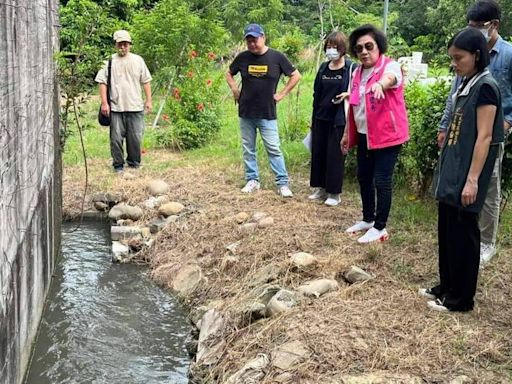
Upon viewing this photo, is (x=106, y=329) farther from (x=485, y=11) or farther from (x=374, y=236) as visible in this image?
(x=485, y=11)

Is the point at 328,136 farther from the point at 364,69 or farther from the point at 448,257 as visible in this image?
the point at 448,257

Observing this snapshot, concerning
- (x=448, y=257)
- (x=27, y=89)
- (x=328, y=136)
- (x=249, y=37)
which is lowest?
(x=448, y=257)

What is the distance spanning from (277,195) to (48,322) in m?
2.63

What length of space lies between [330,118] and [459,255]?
2.46 m

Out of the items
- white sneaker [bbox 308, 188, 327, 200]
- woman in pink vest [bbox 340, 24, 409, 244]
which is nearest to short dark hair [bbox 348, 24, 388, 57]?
woman in pink vest [bbox 340, 24, 409, 244]

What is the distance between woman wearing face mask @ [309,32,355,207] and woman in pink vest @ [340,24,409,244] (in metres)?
0.81

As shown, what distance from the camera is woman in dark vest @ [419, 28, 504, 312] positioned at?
11.2 ft

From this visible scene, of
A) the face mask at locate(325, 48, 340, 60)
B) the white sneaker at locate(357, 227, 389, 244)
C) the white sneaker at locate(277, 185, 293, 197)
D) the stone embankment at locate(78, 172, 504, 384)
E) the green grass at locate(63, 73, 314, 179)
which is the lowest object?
the stone embankment at locate(78, 172, 504, 384)

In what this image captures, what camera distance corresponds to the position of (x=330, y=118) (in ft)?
19.1

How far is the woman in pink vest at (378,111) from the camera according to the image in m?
4.65

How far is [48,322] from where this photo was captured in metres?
4.47

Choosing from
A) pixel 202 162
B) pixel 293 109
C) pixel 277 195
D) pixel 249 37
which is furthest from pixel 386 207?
pixel 293 109

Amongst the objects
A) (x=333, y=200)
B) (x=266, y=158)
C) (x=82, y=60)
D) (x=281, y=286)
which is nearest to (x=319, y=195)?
(x=333, y=200)

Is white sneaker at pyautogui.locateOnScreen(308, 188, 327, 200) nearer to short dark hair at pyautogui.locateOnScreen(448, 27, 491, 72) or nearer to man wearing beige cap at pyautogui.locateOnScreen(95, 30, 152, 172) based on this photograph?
man wearing beige cap at pyautogui.locateOnScreen(95, 30, 152, 172)
